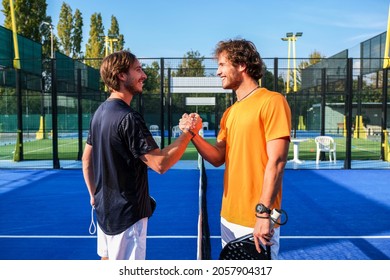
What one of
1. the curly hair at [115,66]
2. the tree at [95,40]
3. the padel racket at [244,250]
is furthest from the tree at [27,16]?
the padel racket at [244,250]

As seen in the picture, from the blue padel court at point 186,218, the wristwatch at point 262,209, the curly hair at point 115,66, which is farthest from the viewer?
the blue padel court at point 186,218

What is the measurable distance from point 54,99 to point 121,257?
39.0 ft

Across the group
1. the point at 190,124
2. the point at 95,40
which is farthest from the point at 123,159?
the point at 95,40

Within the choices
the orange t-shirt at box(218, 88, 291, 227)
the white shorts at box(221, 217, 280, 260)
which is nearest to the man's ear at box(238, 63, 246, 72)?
the orange t-shirt at box(218, 88, 291, 227)

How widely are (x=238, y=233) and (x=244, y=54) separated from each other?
1176mm

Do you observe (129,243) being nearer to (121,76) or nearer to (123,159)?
(123,159)

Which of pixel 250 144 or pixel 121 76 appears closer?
pixel 250 144

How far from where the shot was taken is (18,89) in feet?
48.3

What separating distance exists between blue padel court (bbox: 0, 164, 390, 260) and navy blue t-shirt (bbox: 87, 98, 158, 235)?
7.83 feet

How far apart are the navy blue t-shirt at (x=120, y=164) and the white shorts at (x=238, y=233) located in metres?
0.55

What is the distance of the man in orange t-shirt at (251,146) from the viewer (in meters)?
2.59

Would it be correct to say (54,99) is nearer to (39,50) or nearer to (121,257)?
(39,50)

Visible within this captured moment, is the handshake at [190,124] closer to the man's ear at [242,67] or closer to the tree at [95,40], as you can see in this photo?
the man's ear at [242,67]

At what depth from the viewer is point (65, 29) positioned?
187ft
